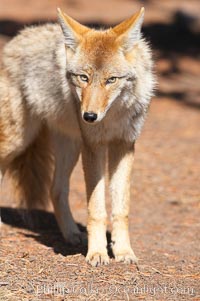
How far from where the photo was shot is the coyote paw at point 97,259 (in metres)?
5.80

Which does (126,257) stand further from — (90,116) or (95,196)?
(90,116)

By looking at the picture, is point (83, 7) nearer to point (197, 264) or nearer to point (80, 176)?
point (80, 176)

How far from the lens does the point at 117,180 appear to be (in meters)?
6.21

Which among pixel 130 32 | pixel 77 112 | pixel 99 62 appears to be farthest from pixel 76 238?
pixel 130 32

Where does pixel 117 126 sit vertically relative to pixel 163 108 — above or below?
above

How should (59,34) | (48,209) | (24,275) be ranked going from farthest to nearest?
(48,209), (59,34), (24,275)

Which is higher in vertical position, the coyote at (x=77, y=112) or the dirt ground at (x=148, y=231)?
the coyote at (x=77, y=112)

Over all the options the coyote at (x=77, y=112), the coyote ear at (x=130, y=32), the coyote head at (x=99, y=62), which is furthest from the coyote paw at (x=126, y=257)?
the coyote ear at (x=130, y=32)

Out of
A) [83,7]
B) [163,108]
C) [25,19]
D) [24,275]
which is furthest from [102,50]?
[83,7]

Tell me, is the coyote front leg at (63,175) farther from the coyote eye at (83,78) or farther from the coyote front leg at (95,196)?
the coyote eye at (83,78)

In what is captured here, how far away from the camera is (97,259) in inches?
230

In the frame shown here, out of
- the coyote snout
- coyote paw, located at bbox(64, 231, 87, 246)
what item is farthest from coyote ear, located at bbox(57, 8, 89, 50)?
coyote paw, located at bbox(64, 231, 87, 246)

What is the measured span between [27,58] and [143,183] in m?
3.22

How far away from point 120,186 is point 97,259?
2.40 ft
